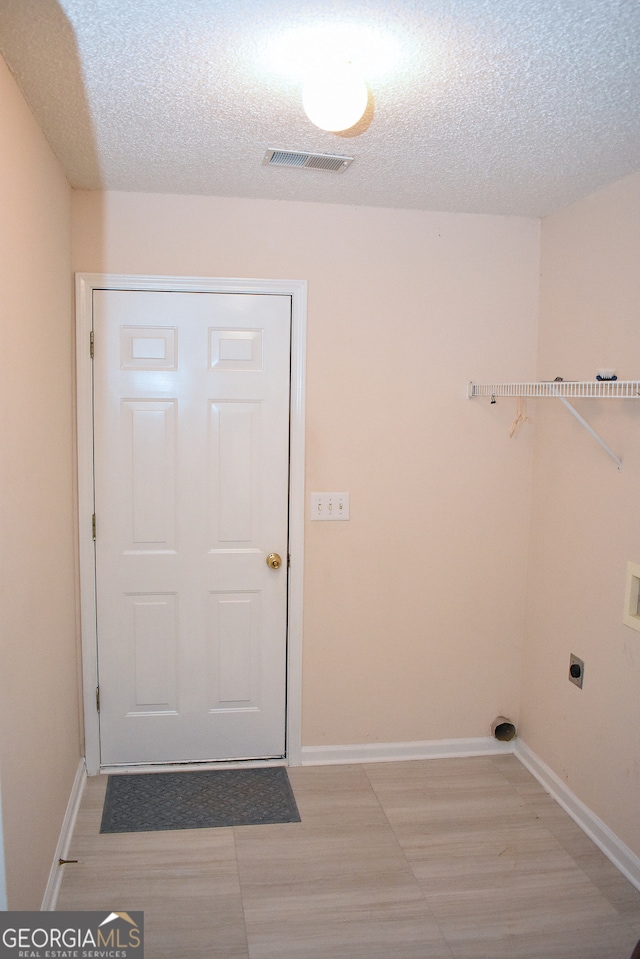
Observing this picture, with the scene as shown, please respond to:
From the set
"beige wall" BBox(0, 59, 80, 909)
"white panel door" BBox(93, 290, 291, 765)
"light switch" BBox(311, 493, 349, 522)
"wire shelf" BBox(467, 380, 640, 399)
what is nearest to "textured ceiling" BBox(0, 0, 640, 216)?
"beige wall" BBox(0, 59, 80, 909)

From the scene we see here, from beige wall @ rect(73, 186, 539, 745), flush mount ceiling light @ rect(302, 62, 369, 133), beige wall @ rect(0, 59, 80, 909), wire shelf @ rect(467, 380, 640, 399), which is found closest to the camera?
flush mount ceiling light @ rect(302, 62, 369, 133)

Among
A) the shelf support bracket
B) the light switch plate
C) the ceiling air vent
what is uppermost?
the ceiling air vent

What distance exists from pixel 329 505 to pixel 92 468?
3.32ft

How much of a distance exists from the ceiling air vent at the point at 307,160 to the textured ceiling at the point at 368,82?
43 millimetres

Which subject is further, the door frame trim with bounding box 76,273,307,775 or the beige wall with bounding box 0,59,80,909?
the door frame trim with bounding box 76,273,307,775

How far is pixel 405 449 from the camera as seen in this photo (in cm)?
320

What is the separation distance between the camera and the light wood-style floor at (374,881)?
221 cm

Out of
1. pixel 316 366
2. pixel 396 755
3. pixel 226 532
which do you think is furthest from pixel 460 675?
pixel 316 366

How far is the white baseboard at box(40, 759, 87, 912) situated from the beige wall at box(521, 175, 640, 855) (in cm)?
Result: 196

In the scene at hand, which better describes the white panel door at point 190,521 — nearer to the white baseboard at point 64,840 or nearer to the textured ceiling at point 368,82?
the white baseboard at point 64,840

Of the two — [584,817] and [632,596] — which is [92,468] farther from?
[584,817]

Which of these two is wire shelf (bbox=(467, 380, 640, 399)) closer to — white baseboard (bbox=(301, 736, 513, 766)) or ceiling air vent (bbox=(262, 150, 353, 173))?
ceiling air vent (bbox=(262, 150, 353, 173))

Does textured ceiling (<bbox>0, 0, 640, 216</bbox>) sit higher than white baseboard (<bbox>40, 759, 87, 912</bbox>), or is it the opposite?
textured ceiling (<bbox>0, 0, 640, 216</bbox>)

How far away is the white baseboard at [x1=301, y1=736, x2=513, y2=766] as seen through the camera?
3.26m
